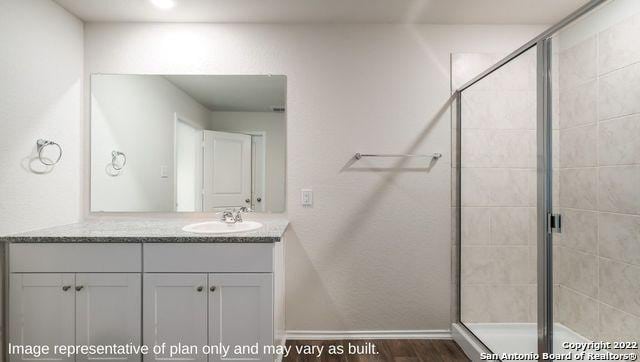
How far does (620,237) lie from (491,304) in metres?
0.86

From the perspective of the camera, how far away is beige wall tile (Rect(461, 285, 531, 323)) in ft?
7.12

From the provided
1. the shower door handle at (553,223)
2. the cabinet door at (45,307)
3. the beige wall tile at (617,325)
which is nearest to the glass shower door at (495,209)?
the beige wall tile at (617,325)

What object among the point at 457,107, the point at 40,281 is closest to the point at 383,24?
the point at 457,107

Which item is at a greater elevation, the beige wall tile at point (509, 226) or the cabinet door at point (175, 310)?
the beige wall tile at point (509, 226)

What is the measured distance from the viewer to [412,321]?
2.29 metres

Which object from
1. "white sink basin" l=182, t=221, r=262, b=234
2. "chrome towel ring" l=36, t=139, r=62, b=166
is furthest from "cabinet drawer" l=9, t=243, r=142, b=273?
"chrome towel ring" l=36, t=139, r=62, b=166

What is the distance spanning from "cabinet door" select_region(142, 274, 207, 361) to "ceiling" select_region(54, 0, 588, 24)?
169 cm

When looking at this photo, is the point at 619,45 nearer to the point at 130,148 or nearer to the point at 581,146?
the point at 581,146

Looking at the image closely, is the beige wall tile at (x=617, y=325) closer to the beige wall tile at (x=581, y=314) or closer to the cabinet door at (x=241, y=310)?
the beige wall tile at (x=581, y=314)

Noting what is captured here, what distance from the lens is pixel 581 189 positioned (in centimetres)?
181

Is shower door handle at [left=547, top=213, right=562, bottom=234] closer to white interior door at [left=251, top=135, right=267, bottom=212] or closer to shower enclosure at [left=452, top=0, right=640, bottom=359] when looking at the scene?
shower enclosure at [left=452, top=0, right=640, bottom=359]

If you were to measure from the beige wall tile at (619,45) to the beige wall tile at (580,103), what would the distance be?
0.11 meters

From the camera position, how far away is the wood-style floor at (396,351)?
6.70ft

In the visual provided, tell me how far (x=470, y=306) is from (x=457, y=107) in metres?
1.41
